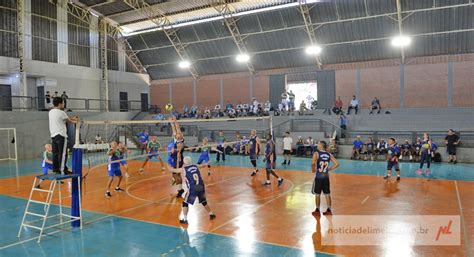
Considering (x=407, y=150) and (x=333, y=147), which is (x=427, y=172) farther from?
(x=333, y=147)

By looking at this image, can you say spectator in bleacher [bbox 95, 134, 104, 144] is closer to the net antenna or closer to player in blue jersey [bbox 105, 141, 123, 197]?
the net antenna

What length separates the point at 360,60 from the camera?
99.6ft

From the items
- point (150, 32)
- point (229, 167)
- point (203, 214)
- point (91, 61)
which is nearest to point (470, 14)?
point (229, 167)

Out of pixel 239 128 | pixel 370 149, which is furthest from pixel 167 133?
pixel 370 149

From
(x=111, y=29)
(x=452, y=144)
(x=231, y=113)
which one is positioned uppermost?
(x=111, y=29)

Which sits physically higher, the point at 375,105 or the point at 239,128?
A: the point at 375,105

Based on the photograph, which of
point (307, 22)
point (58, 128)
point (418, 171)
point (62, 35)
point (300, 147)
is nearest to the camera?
point (58, 128)

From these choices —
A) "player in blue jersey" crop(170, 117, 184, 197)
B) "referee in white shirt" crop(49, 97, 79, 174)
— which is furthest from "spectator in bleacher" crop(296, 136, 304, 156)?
"referee in white shirt" crop(49, 97, 79, 174)

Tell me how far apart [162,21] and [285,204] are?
86.7 feet

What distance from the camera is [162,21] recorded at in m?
33.2

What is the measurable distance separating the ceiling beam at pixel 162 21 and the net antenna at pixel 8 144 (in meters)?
13.7

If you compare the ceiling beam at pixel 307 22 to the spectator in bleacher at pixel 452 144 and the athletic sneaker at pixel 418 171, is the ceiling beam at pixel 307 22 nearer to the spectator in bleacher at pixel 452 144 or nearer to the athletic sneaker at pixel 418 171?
the spectator in bleacher at pixel 452 144

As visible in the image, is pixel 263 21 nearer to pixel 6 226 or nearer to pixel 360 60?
pixel 360 60

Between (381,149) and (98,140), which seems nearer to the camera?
(381,149)
